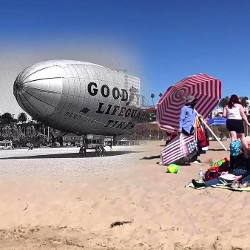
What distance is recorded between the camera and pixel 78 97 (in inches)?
794

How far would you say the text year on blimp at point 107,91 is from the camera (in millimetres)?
20734

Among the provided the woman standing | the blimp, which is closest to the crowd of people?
the woman standing

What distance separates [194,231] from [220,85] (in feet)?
23.3

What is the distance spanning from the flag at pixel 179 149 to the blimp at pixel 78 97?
7.30 m

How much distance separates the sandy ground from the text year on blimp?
1291cm

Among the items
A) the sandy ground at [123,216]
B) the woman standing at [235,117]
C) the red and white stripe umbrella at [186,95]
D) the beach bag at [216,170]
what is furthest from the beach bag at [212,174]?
the red and white stripe umbrella at [186,95]

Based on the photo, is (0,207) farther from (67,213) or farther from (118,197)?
(118,197)

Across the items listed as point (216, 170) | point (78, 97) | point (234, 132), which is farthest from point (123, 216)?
point (78, 97)

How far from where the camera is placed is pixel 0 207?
6.82 m

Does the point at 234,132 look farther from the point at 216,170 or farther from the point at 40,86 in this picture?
the point at 40,86

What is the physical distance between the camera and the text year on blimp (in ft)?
68.0

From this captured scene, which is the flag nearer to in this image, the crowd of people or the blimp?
the crowd of people

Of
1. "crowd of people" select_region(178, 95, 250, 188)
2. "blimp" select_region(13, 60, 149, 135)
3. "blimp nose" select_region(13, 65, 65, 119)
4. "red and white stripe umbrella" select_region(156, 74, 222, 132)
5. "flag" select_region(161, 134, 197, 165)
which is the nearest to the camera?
"crowd of people" select_region(178, 95, 250, 188)

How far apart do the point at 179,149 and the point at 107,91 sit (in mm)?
11295
